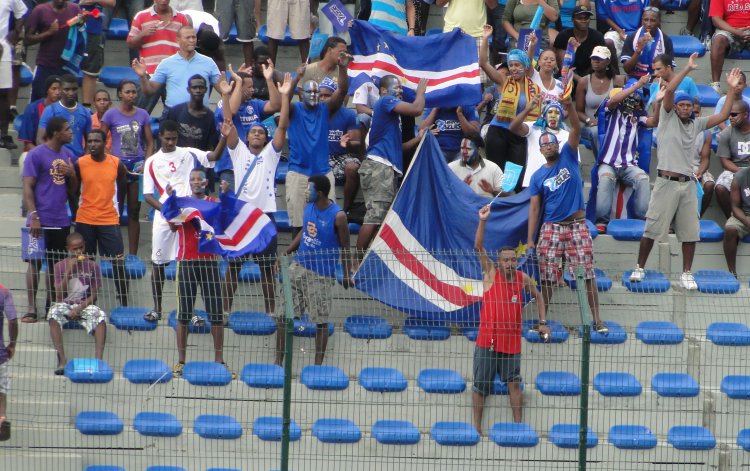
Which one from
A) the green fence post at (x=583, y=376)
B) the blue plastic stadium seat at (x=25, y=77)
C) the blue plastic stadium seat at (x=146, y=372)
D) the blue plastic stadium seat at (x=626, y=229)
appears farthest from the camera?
the blue plastic stadium seat at (x=25, y=77)

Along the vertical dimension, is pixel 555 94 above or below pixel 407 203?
above

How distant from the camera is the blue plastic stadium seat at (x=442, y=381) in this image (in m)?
12.2

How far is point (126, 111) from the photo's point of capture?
587 inches

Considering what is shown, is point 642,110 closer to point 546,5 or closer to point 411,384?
point 546,5

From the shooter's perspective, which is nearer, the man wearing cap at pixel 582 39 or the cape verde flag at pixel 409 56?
the cape verde flag at pixel 409 56

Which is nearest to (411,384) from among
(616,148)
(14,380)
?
(14,380)

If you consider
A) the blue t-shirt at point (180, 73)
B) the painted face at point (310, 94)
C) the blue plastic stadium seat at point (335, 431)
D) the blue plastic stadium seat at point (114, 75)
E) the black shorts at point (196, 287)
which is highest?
the blue plastic stadium seat at point (114, 75)

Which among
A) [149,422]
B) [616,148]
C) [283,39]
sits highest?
[283,39]

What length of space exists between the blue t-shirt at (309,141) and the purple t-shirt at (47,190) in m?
2.40

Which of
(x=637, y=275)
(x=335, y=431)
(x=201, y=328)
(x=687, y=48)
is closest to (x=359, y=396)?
(x=335, y=431)

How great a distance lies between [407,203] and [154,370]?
3.40 metres

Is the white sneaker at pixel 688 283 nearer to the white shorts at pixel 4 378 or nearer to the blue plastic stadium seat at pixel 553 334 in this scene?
the blue plastic stadium seat at pixel 553 334

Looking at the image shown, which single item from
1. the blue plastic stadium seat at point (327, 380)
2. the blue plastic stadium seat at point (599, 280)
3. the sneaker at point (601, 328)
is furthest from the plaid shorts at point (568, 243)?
the blue plastic stadium seat at point (327, 380)

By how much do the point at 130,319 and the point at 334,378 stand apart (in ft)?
6.09
